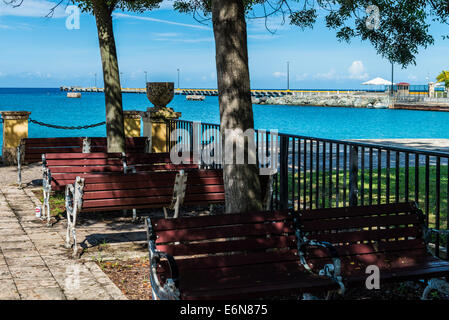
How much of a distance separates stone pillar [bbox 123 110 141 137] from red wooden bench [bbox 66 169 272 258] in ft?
32.8

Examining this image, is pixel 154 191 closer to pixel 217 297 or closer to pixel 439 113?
pixel 217 297

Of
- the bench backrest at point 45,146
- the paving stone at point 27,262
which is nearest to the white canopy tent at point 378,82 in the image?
the bench backrest at point 45,146

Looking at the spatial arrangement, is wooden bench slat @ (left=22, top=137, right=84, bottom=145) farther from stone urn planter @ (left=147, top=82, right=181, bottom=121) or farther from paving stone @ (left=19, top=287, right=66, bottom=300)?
paving stone @ (left=19, top=287, right=66, bottom=300)

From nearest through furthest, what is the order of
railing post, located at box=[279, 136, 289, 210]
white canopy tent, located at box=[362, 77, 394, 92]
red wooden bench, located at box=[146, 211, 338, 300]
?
red wooden bench, located at box=[146, 211, 338, 300] < railing post, located at box=[279, 136, 289, 210] < white canopy tent, located at box=[362, 77, 394, 92]

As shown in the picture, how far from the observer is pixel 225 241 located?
4.63 meters

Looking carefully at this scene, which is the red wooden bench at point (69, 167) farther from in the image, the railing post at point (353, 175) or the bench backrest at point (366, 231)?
the bench backrest at point (366, 231)

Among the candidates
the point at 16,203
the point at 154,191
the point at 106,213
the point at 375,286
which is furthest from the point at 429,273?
the point at 16,203

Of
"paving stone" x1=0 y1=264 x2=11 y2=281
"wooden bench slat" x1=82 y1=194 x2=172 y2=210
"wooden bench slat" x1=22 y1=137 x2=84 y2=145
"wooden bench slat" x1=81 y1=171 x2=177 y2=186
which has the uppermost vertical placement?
"wooden bench slat" x1=22 y1=137 x2=84 y2=145

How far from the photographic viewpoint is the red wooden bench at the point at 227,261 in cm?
Answer: 410

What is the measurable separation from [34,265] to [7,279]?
570 mm

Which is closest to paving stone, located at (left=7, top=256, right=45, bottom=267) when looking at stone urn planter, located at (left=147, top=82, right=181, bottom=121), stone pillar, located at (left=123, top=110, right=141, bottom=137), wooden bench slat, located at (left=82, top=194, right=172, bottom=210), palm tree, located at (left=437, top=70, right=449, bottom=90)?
wooden bench slat, located at (left=82, top=194, right=172, bottom=210)

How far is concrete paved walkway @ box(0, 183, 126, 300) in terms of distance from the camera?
5.42m

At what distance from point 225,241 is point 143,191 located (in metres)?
2.90

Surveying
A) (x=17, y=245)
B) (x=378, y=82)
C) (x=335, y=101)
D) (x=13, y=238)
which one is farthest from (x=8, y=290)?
(x=335, y=101)
